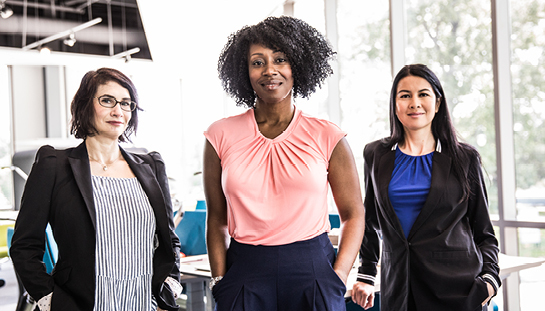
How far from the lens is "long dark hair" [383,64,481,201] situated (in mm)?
2154

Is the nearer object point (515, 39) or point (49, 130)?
point (515, 39)

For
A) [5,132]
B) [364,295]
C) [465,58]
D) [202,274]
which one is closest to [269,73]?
[364,295]

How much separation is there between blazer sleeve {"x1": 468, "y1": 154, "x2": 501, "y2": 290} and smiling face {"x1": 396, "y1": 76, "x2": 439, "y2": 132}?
29 centimetres

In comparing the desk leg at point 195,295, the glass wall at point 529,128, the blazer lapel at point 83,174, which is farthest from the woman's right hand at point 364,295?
the glass wall at point 529,128

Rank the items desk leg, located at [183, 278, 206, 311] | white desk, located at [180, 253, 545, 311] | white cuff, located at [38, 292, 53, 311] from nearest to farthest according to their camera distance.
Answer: white cuff, located at [38, 292, 53, 311], white desk, located at [180, 253, 545, 311], desk leg, located at [183, 278, 206, 311]

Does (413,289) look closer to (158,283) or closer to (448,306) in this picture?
(448,306)

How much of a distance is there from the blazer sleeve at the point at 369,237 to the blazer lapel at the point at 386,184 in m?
0.07

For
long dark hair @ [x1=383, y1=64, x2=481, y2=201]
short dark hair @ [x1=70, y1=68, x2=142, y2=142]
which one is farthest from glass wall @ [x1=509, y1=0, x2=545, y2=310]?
short dark hair @ [x1=70, y1=68, x2=142, y2=142]

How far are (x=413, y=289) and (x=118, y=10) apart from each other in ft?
29.2

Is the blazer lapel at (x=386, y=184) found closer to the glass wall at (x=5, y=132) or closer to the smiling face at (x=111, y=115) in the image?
the smiling face at (x=111, y=115)

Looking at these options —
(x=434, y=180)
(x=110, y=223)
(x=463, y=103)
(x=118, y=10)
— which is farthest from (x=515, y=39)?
(x=118, y=10)

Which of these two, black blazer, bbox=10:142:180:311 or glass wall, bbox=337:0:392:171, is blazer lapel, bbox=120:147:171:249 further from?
glass wall, bbox=337:0:392:171

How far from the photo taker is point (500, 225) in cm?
464

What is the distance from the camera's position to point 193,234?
4.30 m
